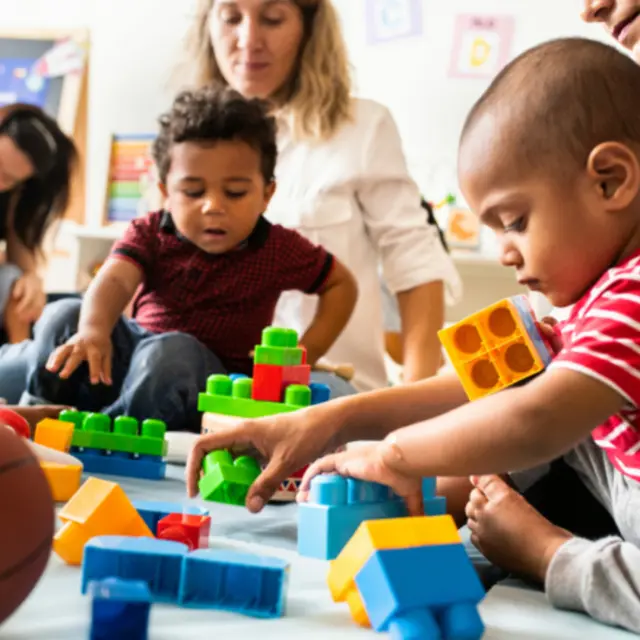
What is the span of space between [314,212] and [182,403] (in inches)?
26.3

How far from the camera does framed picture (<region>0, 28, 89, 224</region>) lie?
3217mm

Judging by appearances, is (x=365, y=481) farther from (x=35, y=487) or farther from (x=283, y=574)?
(x=35, y=487)

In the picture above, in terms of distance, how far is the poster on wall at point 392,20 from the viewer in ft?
9.50

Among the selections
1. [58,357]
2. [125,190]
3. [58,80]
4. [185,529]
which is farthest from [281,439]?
[58,80]

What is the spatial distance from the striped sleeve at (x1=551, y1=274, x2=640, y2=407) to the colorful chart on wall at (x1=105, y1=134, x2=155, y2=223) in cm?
257

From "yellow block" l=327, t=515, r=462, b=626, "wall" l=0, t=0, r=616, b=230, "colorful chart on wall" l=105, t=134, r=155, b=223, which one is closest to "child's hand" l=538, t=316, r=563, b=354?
"yellow block" l=327, t=515, r=462, b=626

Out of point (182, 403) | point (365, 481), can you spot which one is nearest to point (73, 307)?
point (182, 403)

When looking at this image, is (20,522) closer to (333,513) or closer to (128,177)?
(333,513)

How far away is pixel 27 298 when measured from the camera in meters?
2.77

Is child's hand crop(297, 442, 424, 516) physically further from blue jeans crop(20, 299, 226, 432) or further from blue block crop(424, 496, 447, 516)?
blue jeans crop(20, 299, 226, 432)

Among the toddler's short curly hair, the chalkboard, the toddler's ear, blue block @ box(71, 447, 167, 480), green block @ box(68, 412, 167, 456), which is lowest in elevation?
blue block @ box(71, 447, 167, 480)

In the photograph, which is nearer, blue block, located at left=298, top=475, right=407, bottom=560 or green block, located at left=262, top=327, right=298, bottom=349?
blue block, located at left=298, top=475, right=407, bottom=560

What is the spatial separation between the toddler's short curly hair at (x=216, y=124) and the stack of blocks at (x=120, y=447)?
57 cm

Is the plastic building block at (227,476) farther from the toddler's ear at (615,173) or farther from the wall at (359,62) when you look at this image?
the wall at (359,62)
